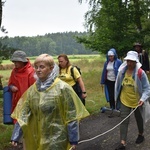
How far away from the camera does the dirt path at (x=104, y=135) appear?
21.4 feet

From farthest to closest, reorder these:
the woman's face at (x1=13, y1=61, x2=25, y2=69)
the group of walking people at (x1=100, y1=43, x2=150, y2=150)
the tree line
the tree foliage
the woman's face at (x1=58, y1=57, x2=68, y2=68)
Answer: the tree line → the tree foliage → the woman's face at (x1=58, y1=57, x2=68, y2=68) → the group of walking people at (x1=100, y1=43, x2=150, y2=150) → the woman's face at (x1=13, y1=61, x2=25, y2=69)

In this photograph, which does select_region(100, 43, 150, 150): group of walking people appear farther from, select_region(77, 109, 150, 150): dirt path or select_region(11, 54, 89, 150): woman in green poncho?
select_region(11, 54, 89, 150): woman in green poncho

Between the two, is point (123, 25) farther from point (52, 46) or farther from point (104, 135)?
point (52, 46)

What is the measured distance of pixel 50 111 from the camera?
12.5 ft

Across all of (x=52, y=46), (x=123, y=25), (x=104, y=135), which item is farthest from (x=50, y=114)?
(x=52, y=46)

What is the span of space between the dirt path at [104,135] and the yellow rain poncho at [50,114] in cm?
272

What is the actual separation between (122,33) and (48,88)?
1426 centimetres

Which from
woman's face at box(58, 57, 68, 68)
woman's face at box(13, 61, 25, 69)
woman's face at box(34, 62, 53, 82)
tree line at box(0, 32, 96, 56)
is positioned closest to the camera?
woman's face at box(34, 62, 53, 82)

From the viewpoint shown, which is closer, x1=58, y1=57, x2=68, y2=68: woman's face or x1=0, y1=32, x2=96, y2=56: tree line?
x1=58, y1=57, x2=68, y2=68: woman's face

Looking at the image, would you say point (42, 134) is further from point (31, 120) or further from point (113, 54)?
point (113, 54)

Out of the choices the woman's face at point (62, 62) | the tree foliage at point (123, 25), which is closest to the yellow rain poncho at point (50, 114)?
the woman's face at point (62, 62)

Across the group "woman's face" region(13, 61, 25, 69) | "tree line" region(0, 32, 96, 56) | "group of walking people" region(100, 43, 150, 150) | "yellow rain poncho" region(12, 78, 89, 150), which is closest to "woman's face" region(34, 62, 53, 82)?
"yellow rain poncho" region(12, 78, 89, 150)

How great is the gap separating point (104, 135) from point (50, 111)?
3798mm

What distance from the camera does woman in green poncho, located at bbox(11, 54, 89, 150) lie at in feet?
12.4
